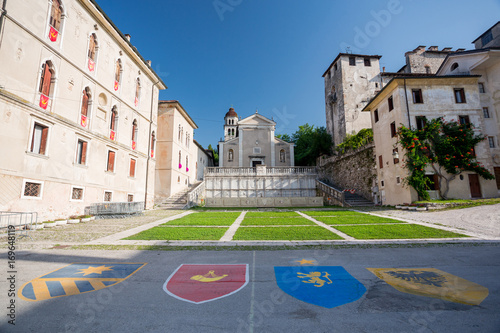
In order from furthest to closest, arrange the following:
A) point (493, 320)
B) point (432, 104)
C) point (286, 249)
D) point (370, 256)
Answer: point (432, 104), point (286, 249), point (370, 256), point (493, 320)

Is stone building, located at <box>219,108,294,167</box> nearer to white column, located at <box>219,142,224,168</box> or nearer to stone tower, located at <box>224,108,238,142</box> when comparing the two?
white column, located at <box>219,142,224,168</box>

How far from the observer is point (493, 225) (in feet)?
33.5

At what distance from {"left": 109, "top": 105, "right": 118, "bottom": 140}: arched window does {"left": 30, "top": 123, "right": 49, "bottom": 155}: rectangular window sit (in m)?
5.46

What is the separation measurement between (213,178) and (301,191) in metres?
11.8

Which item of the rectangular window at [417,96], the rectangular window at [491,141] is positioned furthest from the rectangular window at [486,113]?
the rectangular window at [417,96]

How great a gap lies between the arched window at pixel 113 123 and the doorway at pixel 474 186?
96.5 feet

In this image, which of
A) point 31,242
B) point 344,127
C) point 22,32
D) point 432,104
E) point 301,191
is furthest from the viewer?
point 344,127

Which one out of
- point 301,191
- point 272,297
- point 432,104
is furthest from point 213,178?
point 272,297

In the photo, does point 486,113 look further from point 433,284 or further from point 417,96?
point 433,284

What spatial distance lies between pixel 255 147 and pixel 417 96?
23.4 meters

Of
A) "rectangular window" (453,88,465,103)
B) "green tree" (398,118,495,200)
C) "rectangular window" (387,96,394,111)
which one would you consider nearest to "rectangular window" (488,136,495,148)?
"green tree" (398,118,495,200)

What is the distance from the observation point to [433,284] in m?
3.94

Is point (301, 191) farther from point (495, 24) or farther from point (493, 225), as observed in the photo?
point (495, 24)

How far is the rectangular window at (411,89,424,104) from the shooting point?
20.8m
